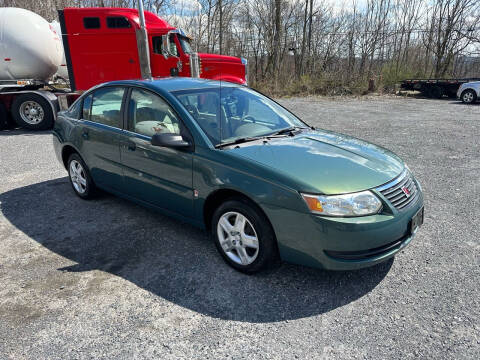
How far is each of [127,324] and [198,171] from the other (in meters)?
1.35

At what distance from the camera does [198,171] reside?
10.2ft

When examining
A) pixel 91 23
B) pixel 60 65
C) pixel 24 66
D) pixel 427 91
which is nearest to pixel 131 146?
pixel 91 23

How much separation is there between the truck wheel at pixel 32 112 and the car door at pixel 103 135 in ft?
22.4

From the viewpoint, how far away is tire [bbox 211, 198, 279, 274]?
279 centimetres

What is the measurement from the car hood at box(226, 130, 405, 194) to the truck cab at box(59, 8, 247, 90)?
23.2 ft

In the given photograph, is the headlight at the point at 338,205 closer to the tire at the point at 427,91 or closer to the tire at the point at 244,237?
the tire at the point at 244,237

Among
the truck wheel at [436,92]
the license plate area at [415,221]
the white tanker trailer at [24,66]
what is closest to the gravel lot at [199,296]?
the license plate area at [415,221]

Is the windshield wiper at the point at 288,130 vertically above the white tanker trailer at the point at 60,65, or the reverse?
the white tanker trailer at the point at 60,65

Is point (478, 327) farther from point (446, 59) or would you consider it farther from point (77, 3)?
point (77, 3)

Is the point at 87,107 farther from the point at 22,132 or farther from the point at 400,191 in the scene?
the point at 22,132

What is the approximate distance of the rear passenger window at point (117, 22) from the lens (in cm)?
993

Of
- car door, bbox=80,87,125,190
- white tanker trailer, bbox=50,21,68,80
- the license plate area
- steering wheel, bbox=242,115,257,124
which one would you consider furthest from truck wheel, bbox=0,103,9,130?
the license plate area

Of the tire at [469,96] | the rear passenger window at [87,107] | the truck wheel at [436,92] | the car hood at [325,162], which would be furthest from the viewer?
the truck wheel at [436,92]

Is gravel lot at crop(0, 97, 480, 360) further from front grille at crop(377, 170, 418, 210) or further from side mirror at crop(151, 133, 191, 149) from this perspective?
side mirror at crop(151, 133, 191, 149)
